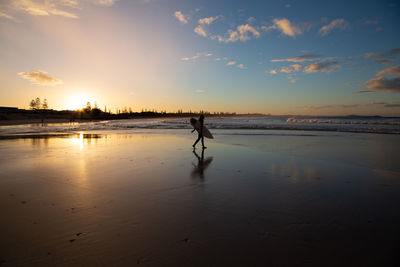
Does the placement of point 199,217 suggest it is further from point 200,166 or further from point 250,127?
point 250,127

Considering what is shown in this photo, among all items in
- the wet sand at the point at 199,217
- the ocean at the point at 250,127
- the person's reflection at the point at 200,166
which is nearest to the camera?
the wet sand at the point at 199,217

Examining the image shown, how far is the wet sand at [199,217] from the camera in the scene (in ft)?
10.0

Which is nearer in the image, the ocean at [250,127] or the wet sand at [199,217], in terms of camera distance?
the wet sand at [199,217]

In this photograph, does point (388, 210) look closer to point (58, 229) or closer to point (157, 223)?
point (157, 223)

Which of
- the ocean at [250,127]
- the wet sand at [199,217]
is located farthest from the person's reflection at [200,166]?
the ocean at [250,127]

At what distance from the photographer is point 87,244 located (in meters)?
3.31

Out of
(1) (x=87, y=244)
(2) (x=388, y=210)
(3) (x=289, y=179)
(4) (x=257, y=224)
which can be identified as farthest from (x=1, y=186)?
(2) (x=388, y=210)

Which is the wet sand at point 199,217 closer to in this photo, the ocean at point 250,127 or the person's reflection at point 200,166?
the person's reflection at point 200,166

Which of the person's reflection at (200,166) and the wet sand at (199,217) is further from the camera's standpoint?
the person's reflection at (200,166)

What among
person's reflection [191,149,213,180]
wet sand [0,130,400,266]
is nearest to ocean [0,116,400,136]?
person's reflection [191,149,213,180]

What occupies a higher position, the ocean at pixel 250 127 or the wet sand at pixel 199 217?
the ocean at pixel 250 127

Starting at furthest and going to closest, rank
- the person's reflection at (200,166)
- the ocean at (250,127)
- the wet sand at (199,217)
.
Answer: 1. the ocean at (250,127)
2. the person's reflection at (200,166)
3. the wet sand at (199,217)

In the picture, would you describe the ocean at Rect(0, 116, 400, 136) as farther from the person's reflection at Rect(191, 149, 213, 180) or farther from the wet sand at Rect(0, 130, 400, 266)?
the wet sand at Rect(0, 130, 400, 266)

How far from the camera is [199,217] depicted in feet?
13.7
